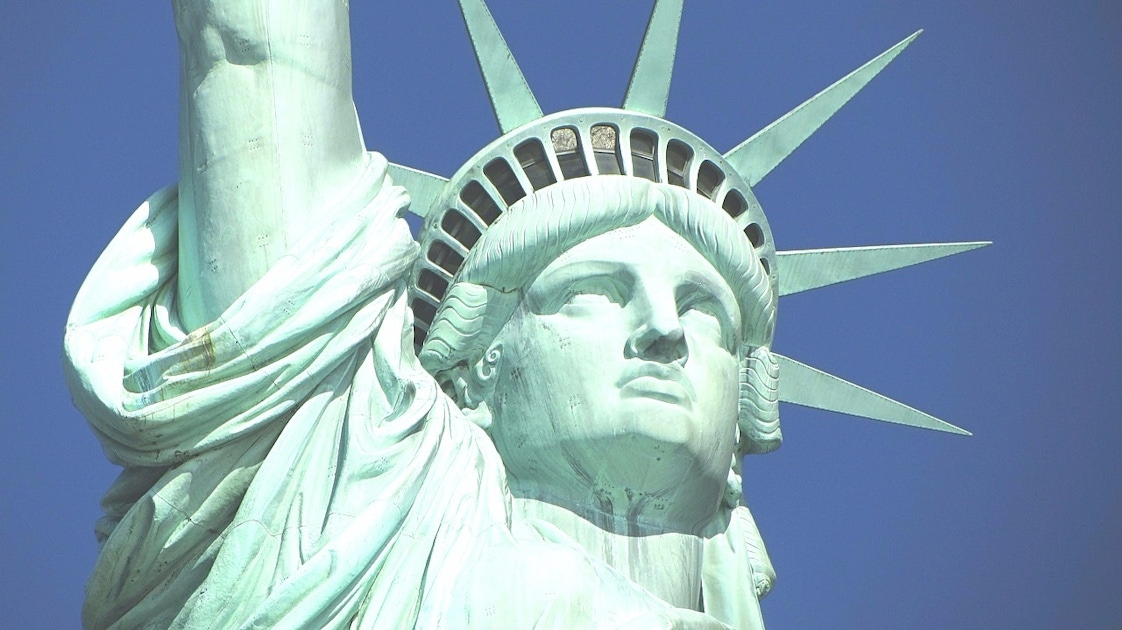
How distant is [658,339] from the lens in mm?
11641

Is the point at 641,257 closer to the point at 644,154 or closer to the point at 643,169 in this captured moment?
the point at 643,169

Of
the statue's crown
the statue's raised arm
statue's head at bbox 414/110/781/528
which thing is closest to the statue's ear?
statue's head at bbox 414/110/781/528

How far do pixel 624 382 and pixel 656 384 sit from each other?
14cm

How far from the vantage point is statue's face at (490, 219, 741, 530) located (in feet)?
38.0

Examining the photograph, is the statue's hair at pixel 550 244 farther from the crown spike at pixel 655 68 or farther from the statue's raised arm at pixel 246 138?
the statue's raised arm at pixel 246 138

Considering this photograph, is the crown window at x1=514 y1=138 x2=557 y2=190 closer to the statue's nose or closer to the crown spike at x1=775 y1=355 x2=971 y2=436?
the statue's nose

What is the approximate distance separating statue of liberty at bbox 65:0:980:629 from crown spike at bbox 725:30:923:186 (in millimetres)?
539

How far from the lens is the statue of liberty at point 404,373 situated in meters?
10.6

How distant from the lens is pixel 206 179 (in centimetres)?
1100

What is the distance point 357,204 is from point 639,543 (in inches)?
77.5

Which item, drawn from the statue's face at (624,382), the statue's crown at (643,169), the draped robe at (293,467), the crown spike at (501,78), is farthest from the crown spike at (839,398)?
the draped robe at (293,467)

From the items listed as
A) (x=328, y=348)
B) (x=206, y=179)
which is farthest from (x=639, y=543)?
(x=206, y=179)

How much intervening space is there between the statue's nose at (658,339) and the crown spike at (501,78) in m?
1.55

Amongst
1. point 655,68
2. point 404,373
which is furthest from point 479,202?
point 404,373
